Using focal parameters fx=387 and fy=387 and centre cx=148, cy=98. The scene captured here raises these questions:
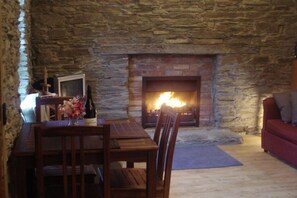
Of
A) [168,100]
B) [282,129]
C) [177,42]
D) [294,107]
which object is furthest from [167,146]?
[168,100]

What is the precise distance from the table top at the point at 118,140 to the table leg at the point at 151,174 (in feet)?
0.21

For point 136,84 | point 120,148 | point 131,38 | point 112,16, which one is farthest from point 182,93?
point 120,148

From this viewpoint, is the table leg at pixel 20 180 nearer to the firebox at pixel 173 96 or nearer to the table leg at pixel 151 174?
the table leg at pixel 151 174

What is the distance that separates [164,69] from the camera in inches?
208

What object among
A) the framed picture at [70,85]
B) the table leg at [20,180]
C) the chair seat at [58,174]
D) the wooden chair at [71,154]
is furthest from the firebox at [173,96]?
the table leg at [20,180]

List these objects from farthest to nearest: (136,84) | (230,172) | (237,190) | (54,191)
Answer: (136,84)
(230,172)
(237,190)
(54,191)

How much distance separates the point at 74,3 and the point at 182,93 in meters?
1.93

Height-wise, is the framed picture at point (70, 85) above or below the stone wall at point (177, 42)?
below

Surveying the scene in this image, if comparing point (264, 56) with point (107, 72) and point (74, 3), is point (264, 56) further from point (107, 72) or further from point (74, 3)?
point (74, 3)

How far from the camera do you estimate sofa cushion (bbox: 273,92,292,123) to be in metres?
4.51

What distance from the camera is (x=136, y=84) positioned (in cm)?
526

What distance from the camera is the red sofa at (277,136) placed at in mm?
4141

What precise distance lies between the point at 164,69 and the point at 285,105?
1.65 m

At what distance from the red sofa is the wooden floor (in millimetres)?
114
